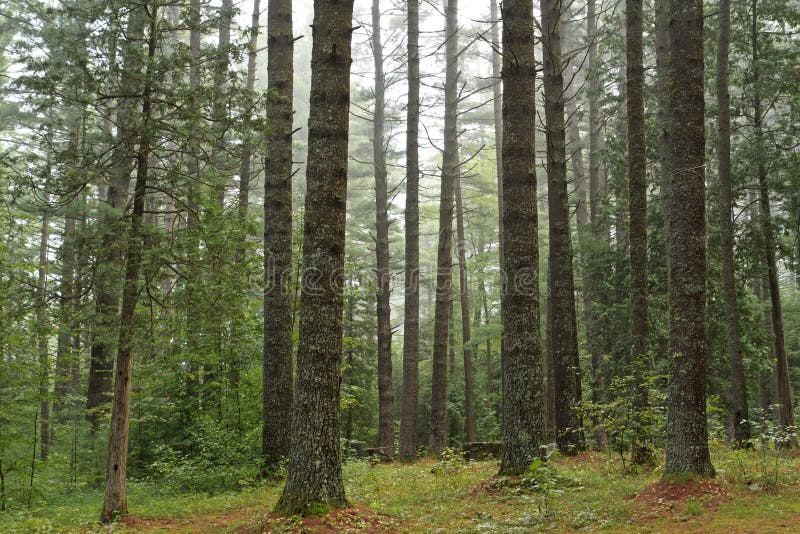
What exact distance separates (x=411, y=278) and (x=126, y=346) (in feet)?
26.4

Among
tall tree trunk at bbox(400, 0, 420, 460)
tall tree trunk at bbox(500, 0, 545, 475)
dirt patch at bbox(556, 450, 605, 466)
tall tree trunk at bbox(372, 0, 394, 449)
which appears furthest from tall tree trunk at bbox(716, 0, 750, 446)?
tall tree trunk at bbox(372, 0, 394, 449)

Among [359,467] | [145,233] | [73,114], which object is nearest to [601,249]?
[359,467]

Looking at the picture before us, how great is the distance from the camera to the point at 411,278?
15.0 meters

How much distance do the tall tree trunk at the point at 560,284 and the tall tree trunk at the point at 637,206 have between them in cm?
118

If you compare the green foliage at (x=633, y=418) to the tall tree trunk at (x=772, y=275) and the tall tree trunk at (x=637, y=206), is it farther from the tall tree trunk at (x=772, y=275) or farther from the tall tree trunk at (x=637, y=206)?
the tall tree trunk at (x=772, y=275)

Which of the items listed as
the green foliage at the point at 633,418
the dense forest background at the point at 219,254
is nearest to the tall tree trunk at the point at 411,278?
the dense forest background at the point at 219,254

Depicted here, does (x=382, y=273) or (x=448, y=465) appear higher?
(x=382, y=273)

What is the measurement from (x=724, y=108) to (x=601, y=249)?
14.3 ft

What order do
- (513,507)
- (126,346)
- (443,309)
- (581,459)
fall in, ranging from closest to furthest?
1. (513,507)
2. (126,346)
3. (581,459)
4. (443,309)

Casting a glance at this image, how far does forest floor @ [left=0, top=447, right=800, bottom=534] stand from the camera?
19.9 ft

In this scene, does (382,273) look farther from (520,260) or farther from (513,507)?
(513,507)

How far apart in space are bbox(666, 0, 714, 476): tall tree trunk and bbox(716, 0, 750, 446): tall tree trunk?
5.80 m

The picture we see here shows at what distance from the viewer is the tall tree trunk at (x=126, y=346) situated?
7.96 m

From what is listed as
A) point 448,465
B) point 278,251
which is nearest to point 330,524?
point 448,465
